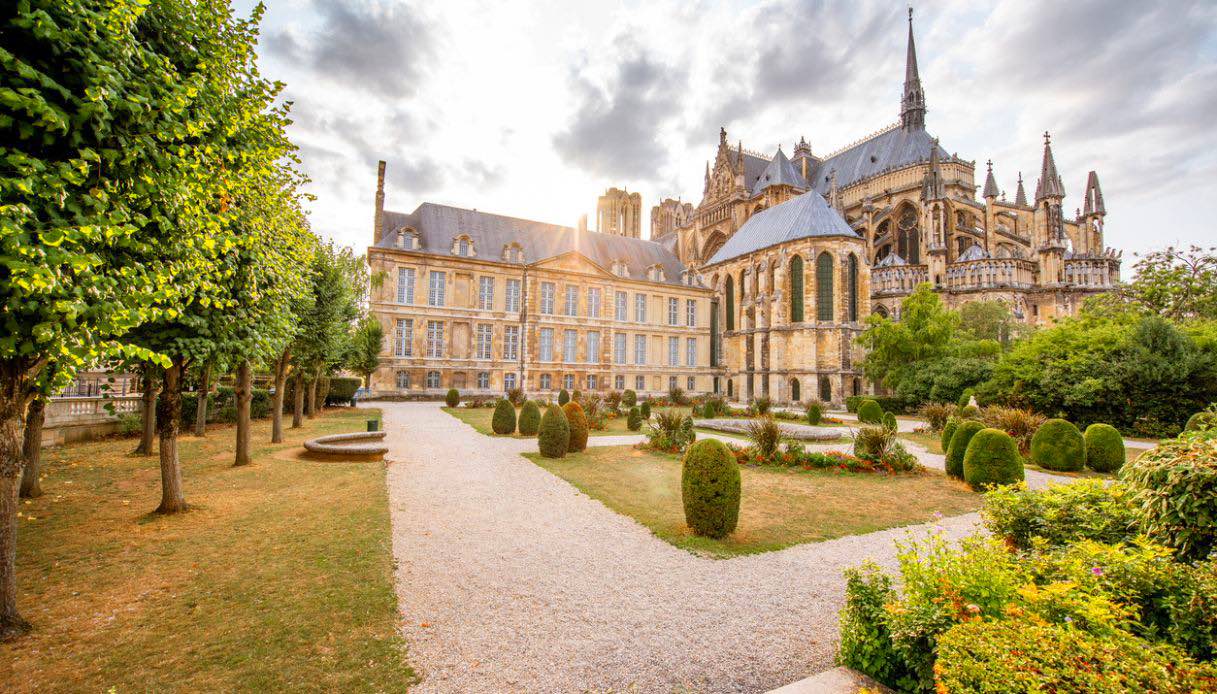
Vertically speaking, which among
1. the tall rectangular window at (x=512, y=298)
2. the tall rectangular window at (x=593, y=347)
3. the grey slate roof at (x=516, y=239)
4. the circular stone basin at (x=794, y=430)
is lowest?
the circular stone basin at (x=794, y=430)

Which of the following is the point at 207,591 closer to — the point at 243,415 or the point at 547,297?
the point at 243,415

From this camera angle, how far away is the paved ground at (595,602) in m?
3.87

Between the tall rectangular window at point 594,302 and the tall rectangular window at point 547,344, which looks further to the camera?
the tall rectangular window at point 594,302

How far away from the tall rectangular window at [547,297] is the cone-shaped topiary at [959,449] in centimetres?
2913

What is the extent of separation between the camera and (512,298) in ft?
120

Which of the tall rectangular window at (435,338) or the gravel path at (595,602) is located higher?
the tall rectangular window at (435,338)

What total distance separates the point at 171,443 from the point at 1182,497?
11.6 m

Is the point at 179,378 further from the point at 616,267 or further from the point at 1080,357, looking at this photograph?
the point at 616,267

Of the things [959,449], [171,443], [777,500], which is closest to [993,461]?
[959,449]

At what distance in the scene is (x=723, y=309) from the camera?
44.6m

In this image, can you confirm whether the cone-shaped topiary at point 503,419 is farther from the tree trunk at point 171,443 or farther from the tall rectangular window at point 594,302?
the tall rectangular window at point 594,302

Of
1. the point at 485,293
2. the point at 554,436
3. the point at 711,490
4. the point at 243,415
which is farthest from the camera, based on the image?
the point at 485,293

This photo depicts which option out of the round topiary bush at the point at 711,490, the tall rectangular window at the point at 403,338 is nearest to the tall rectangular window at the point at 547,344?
the tall rectangular window at the point at 403,338

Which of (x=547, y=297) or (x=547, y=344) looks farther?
(x=547, y=297)
